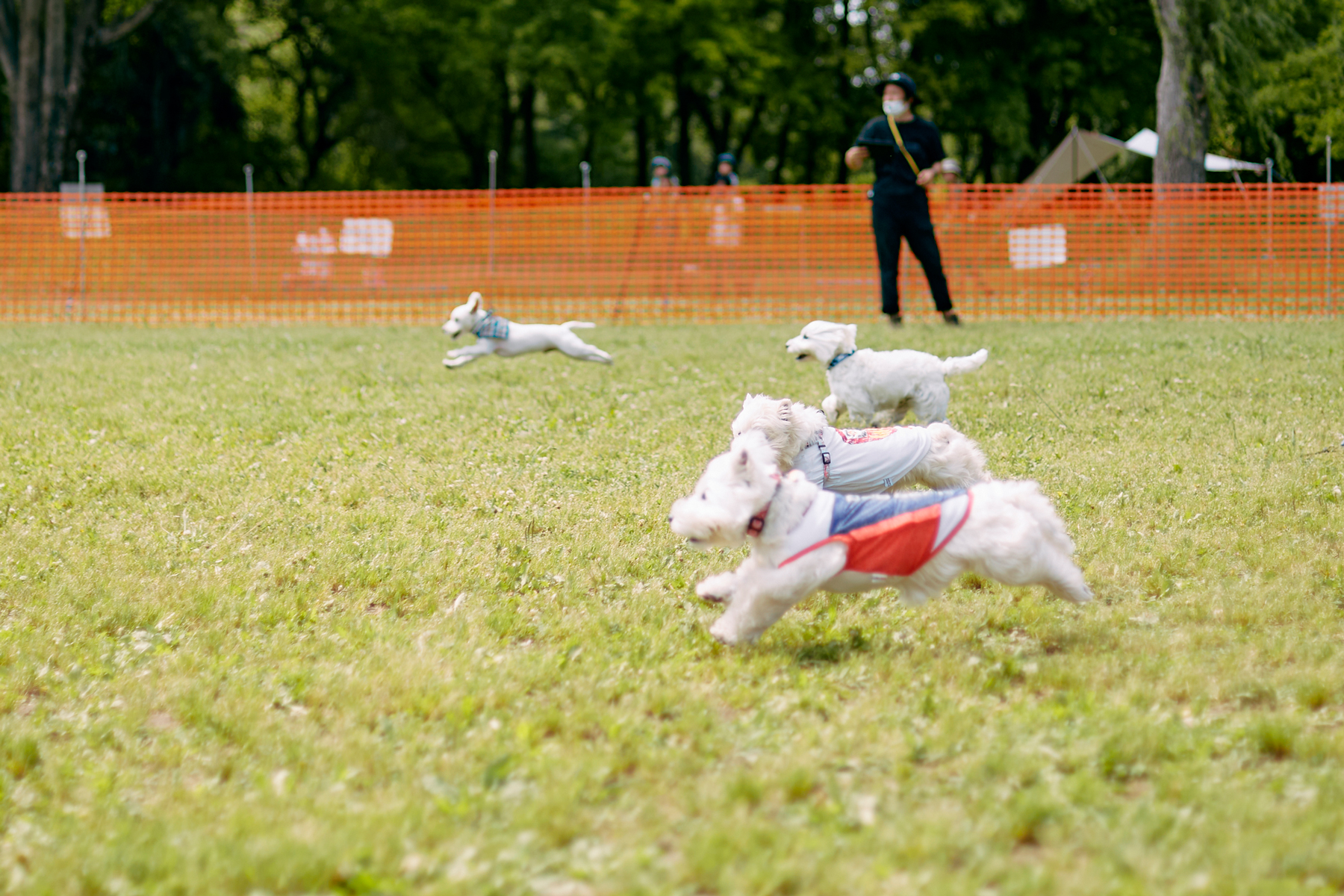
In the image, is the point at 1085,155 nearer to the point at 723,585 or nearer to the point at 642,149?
the point at 642,149

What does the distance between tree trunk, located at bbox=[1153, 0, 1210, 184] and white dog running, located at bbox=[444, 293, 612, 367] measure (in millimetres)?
11450

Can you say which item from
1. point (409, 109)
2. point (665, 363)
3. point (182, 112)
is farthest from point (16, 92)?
point (665, 363)

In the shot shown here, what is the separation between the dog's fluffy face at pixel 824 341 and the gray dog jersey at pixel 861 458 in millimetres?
1361

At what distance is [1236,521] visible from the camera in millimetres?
4871

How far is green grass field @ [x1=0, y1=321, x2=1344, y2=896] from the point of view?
244cm

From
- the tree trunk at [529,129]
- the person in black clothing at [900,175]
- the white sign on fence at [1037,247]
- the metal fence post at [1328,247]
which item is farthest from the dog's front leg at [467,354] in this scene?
the tree trunk at [529,129]

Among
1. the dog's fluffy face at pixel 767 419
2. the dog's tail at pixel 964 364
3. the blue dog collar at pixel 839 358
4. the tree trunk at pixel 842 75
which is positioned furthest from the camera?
the tree trunk at pixel 842 75

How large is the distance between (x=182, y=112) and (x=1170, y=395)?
31223 mm

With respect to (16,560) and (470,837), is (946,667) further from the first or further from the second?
(16,560)

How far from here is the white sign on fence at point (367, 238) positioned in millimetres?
18016

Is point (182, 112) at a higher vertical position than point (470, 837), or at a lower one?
higher

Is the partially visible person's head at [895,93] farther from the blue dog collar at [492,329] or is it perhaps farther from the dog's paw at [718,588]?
the dog's paw at [718,588]

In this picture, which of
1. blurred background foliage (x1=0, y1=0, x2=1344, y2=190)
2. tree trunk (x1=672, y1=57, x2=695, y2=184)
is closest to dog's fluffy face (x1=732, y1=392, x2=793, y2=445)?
blurred background foliage (x1=0, y1=0, x2=1344, y2=190)

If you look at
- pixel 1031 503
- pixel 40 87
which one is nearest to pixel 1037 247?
pixel 1031 503
